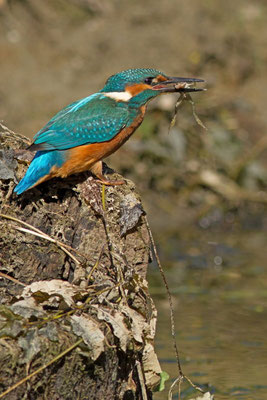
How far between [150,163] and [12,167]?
210 inches

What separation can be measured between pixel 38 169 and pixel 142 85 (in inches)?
32.9

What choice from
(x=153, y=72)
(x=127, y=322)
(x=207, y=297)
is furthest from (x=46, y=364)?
(x=207, y=297)

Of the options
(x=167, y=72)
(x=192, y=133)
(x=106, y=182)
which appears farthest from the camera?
(x=167, y=72)

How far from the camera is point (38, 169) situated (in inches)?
153

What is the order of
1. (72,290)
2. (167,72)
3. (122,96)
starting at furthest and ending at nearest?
(167,72) < (122,96) < (72,290)

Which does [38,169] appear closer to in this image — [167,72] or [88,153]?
[88,153]

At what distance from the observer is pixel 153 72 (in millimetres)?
4418

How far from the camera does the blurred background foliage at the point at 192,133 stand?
6270 mm

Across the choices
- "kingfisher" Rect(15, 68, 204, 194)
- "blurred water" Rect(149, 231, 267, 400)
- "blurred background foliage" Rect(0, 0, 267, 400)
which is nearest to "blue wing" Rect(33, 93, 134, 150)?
"kingfisher" Rect(15, 68, 204, 194)

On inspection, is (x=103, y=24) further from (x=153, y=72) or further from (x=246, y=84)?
(x=153, y=72)

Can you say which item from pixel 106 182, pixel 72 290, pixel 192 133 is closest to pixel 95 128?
pixel 106 182

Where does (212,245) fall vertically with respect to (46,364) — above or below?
above

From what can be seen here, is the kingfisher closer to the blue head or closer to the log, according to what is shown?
the blue head

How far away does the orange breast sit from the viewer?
4.06 m
